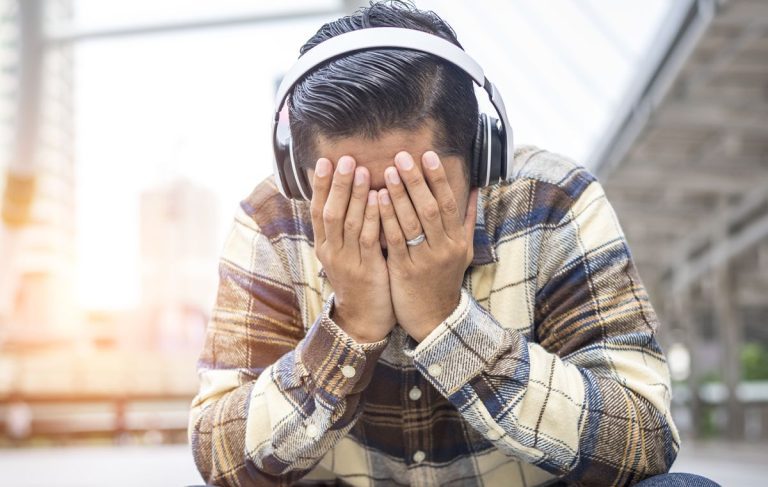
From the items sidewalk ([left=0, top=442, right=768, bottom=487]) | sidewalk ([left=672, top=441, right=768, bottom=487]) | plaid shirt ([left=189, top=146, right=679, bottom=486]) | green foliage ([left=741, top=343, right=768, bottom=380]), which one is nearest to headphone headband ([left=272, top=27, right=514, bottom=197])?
plaid shirt ([left=189, top=146, right=679, bottom=486])

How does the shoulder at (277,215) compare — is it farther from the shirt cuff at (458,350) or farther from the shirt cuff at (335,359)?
the shirt cuff at (458,350)

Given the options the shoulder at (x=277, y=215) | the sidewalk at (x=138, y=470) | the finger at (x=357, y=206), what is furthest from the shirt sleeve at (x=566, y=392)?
the sidewalk at (x=138, y=470)

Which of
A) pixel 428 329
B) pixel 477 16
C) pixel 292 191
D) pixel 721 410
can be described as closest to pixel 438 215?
pixel 428 329

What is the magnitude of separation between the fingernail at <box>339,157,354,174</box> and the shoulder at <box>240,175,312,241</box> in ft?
1.36

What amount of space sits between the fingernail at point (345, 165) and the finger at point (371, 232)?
0.17ft

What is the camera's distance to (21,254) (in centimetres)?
2567

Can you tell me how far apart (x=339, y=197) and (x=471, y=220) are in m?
0.25

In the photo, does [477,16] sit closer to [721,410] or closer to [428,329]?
[721,410]

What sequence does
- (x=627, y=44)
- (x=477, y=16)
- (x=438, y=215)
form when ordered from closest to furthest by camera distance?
(x=438, y=215) → (x=627, y=44) → (x=477, y=16)

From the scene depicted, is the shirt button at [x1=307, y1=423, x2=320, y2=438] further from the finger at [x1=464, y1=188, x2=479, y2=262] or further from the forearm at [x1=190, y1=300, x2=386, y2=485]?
the finger at [x1=464, y1=188, x2=479, y2=262]

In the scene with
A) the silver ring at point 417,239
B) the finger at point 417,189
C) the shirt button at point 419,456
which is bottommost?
the shirt button at point 419,456

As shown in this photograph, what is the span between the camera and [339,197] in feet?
4.75

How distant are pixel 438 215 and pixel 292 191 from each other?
0.33 meters

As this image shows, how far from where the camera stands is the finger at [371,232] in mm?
1447
